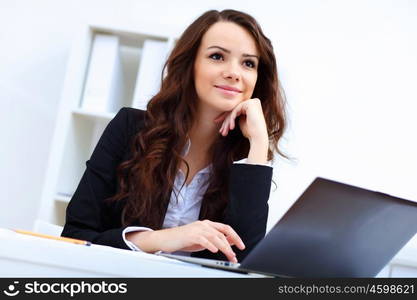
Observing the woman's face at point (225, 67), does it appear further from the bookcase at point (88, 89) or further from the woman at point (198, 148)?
the bookcase at point (88, 89)

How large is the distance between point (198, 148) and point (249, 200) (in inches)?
16.6

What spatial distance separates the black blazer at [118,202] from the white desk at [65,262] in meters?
0.46

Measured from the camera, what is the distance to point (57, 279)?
0.79 meters

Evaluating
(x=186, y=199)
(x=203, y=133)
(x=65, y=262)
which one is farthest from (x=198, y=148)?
(x=65, y=262)

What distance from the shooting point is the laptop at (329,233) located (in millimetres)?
863

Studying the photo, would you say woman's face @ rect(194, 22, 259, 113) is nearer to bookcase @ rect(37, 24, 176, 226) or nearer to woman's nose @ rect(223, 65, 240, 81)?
woman's nose @ rect(223, 65, 240, 81)

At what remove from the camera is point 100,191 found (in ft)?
5.39

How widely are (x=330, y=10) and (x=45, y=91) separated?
4.71 ft

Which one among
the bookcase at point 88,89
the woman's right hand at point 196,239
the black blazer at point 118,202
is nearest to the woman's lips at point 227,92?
the black blazer at point 118,202

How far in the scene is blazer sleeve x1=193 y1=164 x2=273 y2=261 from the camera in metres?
1.45

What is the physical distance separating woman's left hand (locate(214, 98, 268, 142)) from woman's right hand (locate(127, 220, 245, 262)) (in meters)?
0.46

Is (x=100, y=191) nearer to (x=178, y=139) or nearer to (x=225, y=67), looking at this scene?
(x=178, y=139)

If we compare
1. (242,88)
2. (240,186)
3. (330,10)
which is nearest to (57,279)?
(240,186)

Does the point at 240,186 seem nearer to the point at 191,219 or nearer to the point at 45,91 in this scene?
the point at 191,219
